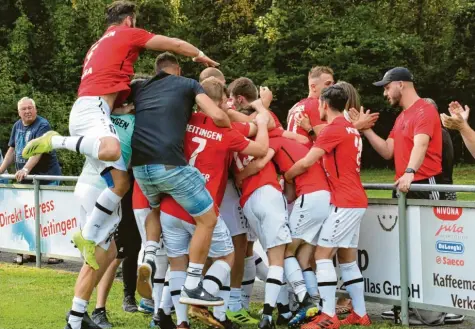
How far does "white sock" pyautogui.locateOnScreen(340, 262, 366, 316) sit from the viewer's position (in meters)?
8.08

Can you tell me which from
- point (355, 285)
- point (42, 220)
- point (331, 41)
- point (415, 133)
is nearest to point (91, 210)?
point (355, 285)

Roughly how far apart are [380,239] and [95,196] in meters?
2.72

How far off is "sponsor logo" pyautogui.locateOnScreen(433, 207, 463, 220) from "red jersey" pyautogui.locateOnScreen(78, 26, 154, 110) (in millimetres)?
2923

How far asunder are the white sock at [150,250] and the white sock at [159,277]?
1.38ft

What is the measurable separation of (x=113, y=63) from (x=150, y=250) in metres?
1.64

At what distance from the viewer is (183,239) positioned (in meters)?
7.59

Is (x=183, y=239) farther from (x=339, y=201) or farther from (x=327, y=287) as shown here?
(x=339, y=201)

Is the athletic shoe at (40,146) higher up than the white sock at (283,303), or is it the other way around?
the athletic shoe at (40,146)

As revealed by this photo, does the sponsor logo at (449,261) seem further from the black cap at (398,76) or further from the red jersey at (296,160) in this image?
the black cap at (398,76)

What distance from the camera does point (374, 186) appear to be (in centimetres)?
865

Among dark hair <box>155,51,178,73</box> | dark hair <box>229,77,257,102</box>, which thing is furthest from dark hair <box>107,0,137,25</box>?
dark hair <box>229,77,257,102</box>

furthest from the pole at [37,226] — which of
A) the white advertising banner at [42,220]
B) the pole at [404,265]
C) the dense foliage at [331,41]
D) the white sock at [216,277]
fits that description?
the dense foliage at [331,41]

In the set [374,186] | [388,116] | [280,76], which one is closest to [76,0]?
[280,76]

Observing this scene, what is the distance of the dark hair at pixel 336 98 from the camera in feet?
26.3
